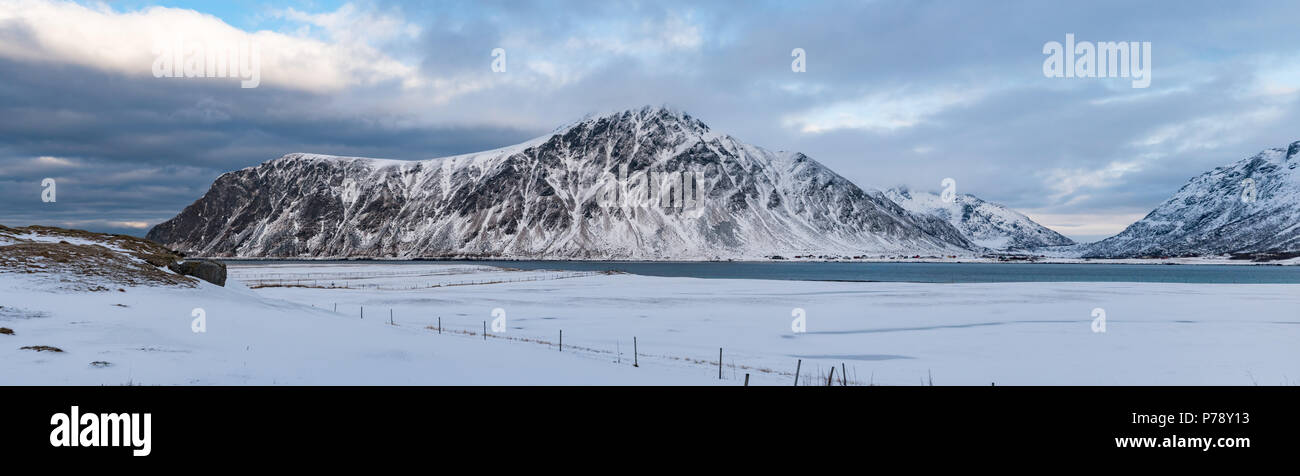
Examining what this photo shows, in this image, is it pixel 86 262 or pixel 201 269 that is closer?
pixel 86 262

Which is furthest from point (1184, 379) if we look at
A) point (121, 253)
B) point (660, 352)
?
point (121, 253)

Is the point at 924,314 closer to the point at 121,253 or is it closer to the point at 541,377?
the point at 541,377

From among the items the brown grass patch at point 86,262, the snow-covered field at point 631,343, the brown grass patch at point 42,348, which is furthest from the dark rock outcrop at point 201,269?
the brown grass patch at point 42,348

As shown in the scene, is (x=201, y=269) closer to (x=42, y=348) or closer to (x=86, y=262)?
(x=86, y=262)

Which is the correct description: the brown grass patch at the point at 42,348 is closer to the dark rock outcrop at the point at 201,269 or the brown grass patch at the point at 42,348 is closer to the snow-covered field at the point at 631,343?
the snow-covered field at the point at 631,343

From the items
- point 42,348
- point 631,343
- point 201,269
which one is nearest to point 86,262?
point 201,269

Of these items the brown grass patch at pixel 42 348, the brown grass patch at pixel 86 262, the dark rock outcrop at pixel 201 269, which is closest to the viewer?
the brown grass patch at pixel 42 348

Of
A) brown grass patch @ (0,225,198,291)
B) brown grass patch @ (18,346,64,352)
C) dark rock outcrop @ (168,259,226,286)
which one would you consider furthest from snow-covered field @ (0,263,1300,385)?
dark rock outcrop @ (168,259,226,286)

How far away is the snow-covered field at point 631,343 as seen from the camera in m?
17.7

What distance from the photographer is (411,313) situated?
50.1 m

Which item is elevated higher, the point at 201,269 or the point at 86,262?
the point at 86,262

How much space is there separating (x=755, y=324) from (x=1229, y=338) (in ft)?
81.7

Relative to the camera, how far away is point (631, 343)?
33.9 m
